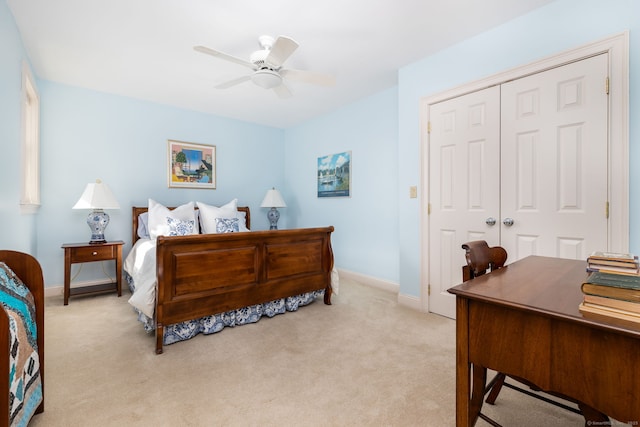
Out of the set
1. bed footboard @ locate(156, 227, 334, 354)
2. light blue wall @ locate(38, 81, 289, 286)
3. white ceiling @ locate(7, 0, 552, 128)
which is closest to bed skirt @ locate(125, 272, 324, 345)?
bed footboard @ locate(156, 227, 334, 354)

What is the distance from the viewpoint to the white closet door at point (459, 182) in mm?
2508

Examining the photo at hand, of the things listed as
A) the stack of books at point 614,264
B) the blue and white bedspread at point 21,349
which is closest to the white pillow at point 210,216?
the blue and white bedspread at point 21,349

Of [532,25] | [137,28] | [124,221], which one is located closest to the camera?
[532,25]

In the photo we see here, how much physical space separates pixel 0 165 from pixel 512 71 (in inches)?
150

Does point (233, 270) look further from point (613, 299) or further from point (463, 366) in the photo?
point (613, 299)

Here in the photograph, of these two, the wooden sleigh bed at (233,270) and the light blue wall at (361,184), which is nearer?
the wooden sleigh bed at (233,270)

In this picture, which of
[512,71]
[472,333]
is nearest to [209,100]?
[512,71]

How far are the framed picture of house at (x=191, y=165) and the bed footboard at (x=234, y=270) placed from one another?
7.64 ft

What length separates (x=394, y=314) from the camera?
2.91 m

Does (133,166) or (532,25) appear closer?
(532,25)

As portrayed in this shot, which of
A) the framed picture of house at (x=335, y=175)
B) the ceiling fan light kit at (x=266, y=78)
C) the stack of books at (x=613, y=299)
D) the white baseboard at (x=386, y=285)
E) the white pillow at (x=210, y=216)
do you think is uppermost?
the ceiling fan light kit at (x=266, y=78)

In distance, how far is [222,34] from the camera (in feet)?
8.16

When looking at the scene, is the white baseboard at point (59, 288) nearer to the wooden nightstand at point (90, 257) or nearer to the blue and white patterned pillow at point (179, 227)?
the wooden nightstand at point (90, 257)

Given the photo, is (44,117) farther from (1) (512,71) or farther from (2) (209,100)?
(1) (512,71)
